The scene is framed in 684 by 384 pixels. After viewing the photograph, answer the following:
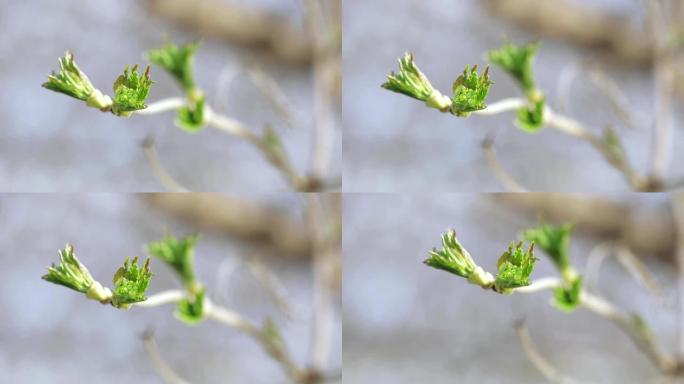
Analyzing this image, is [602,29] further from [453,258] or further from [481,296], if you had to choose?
[453,258]

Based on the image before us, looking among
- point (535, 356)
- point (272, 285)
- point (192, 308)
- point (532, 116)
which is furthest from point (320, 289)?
point (535, 356)

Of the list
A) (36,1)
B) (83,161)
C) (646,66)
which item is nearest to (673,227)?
(646,66)

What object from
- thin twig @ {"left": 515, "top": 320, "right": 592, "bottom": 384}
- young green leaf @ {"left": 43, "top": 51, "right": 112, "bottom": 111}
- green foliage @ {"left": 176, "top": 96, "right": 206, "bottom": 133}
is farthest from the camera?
thin twig @ {"left": 515, "top": 320, "right": 592, "bottom": 384}

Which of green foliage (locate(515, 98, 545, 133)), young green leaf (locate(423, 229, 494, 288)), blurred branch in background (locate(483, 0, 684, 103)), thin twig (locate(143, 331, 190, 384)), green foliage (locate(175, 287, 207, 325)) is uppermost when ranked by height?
blurred branch in background (locate(483, 0, 684, 103))

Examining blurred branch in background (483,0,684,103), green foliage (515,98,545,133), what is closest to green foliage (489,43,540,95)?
green foliage (515,98,545,133)

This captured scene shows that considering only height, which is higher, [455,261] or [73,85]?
[73,85]

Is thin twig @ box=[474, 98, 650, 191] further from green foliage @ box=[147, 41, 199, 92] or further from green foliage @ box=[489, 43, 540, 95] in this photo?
green foliage @ box=[147, 41, 199, 92]
